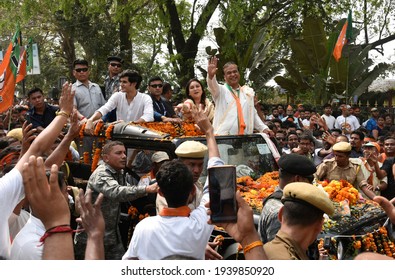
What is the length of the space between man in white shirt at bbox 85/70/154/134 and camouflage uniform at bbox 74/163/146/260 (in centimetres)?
221

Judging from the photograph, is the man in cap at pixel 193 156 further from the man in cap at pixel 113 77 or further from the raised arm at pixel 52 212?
the man in cap at pixel 113 77

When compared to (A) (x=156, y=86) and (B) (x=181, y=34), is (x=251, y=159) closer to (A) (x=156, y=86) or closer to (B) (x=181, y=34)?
(A) (x=156, y=86)

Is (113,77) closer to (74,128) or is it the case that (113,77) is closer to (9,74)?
(9,74)

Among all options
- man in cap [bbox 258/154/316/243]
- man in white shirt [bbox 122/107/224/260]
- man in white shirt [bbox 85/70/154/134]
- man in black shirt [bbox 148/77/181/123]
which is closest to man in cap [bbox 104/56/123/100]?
man in black shirt [bbox 148/77/181/123]

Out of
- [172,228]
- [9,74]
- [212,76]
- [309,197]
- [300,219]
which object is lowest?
[172,228]

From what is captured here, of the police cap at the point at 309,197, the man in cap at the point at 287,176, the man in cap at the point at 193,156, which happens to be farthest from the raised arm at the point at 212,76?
the police cap at the point at 309,197

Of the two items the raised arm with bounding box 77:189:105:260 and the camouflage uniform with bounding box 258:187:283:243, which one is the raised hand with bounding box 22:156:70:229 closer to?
the raised arm with bounding box 77:189:105:260

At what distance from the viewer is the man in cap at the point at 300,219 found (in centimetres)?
327

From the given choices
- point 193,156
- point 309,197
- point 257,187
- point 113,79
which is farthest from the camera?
point 113,79

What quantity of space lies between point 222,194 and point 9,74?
30.4 feet

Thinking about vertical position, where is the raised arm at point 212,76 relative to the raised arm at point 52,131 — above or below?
above

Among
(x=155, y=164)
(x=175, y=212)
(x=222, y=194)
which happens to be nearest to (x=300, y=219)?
(x=222, y=194)

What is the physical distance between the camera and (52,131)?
4.10 meters

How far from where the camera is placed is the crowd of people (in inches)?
115
